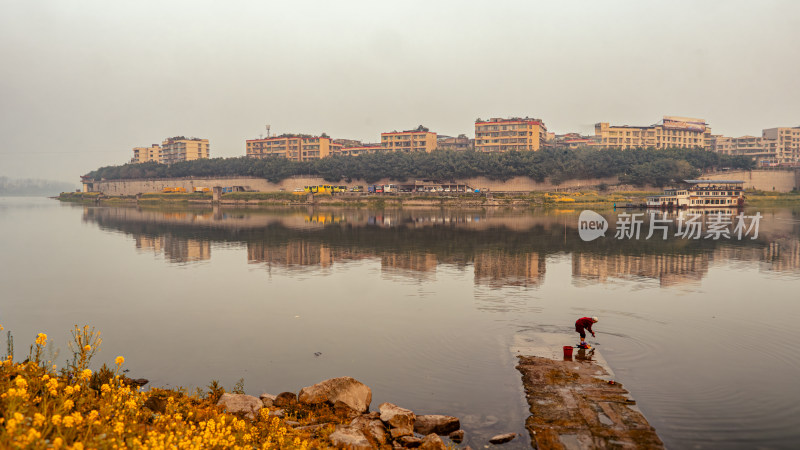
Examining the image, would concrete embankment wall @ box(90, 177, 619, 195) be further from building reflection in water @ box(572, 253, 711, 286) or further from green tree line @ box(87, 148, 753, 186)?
building reflection in water @ box(572, 253, 711, 286)

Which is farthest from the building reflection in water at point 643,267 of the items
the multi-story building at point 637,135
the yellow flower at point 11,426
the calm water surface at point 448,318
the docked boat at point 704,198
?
the multi-story building at point 637,135

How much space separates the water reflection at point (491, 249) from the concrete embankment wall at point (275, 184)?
6986cm

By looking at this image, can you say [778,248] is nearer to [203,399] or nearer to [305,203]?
[203,399]

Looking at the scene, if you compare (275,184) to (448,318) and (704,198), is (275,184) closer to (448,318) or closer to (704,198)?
(704,198)

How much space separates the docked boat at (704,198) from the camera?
110m

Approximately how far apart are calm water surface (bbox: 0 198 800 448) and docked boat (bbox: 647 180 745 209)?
231ft

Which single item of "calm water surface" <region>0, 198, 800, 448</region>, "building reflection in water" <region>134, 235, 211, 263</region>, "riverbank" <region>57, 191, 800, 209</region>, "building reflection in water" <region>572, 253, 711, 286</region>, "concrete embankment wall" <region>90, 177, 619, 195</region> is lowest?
"calm water surface" <region>0, 198, 800, 448</region>

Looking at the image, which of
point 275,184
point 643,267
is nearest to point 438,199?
point 275,184

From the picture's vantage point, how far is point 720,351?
1753 centimetres

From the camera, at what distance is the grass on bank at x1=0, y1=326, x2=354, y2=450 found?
6824 mm

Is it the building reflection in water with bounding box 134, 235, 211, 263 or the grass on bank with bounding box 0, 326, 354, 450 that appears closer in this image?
the grass on bank with bounding box 0, 326, 354, 450

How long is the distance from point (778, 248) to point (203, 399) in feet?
155

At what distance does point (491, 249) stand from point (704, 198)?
8913cm

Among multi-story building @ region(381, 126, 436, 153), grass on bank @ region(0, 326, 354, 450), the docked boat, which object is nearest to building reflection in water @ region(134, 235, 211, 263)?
grass on bank @ region(0, 326, 354, 450)
